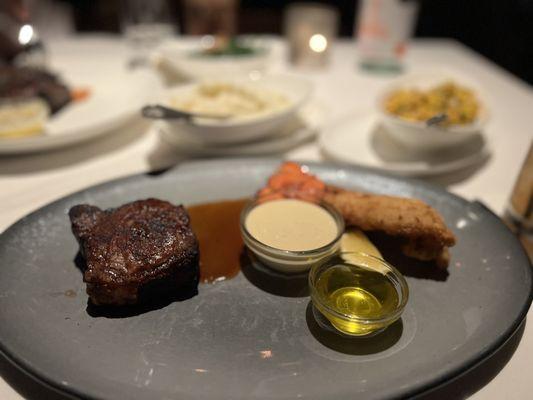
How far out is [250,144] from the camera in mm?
2723

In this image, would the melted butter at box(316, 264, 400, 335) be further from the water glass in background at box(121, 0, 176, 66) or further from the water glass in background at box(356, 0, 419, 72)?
the water glass in background at box(121, 0, 176, 66)

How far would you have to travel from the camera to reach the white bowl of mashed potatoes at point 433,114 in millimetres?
2484

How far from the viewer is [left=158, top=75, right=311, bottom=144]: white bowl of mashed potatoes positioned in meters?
2.52

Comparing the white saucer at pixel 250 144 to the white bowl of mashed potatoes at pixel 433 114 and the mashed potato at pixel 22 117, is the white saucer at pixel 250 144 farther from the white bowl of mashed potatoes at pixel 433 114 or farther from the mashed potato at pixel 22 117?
the mashed potato at pixel 22 117

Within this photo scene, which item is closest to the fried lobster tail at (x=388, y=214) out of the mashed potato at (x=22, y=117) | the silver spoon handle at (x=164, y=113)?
the silver spoon handle at (x=164, y=113)

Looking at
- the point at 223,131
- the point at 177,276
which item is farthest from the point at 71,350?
the point at 223,131

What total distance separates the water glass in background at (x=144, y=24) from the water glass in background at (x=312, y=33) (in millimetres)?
1333

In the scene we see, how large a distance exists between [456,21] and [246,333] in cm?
748

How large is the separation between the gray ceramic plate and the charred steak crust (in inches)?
4.0

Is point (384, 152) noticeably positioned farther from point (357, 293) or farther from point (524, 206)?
point (357, 293)

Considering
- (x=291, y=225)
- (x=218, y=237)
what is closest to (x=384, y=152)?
(x=291, y=225)

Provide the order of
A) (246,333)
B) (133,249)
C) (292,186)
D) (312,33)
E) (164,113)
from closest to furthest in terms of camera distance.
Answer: (246,333), (133,249), (292,186), (164,113), (312,33)

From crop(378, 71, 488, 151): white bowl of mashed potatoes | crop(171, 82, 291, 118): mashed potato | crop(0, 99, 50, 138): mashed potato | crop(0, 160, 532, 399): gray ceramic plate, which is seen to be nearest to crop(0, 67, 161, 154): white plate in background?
crop(0, 99, 50, 138): mashed potato

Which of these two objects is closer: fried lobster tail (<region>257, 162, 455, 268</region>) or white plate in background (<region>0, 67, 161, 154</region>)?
fried lobster tail (<region>257, 162, 455, 268</region>)
